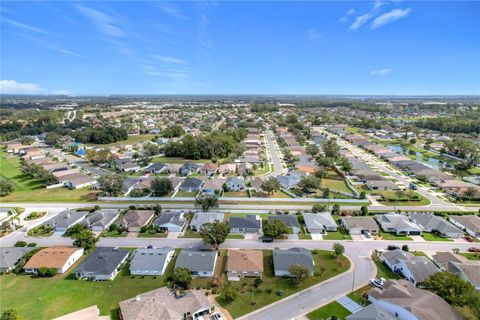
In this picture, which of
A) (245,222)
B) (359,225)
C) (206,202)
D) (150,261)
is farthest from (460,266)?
(150,261)

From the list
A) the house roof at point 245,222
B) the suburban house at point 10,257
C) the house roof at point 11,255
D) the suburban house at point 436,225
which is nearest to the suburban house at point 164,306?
the house roof at point 245,222

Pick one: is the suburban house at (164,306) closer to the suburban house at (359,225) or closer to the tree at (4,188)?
the suburban house at (359,225)

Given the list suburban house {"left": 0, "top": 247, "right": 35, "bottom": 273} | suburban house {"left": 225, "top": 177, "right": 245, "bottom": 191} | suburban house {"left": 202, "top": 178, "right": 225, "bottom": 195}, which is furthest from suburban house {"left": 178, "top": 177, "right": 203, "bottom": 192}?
suburban house {"left": 0, "top": 247, "right": 35, "bottom": 273}

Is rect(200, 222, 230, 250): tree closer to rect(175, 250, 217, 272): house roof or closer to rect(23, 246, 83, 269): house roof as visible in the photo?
rect(175, 250, 217, 272): house roof

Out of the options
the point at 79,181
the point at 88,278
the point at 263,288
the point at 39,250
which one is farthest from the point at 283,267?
the point at 79,181

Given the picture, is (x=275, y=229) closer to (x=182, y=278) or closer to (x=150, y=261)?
(x=182, y=278)

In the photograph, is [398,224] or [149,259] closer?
[149,259]

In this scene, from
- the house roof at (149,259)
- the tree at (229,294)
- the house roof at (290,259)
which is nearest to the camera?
the tree at (229,294)
